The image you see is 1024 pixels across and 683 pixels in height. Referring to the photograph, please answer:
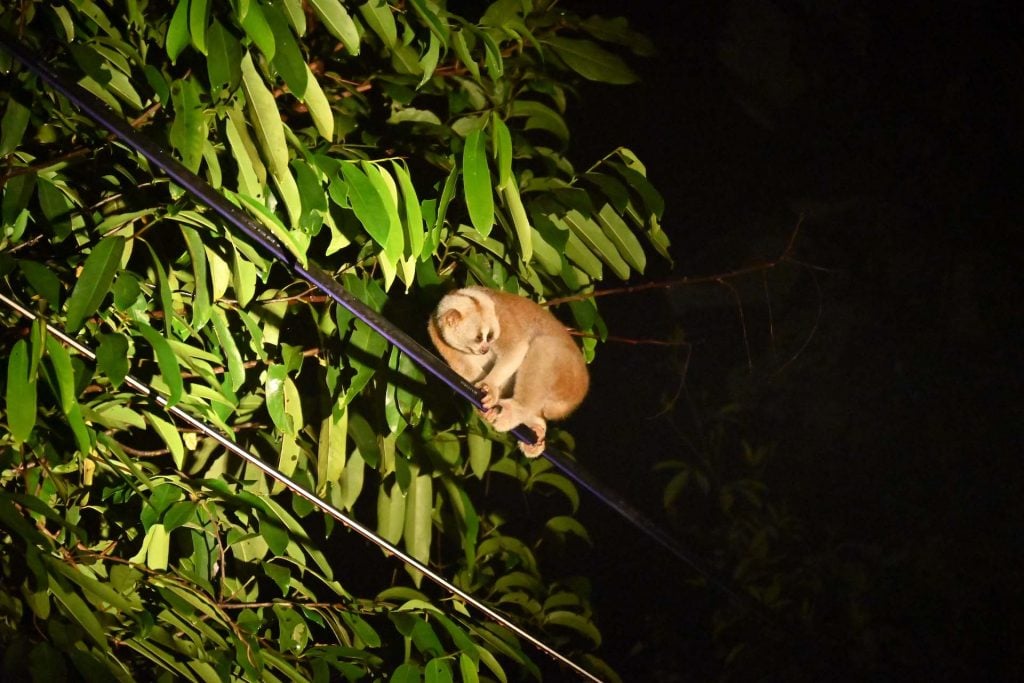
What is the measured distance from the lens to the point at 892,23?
6.45 m

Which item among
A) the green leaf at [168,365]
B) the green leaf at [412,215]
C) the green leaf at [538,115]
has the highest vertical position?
the green leaf at [538,115]

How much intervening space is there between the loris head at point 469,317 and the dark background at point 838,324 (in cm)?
334

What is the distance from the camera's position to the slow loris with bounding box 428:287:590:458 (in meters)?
2.58

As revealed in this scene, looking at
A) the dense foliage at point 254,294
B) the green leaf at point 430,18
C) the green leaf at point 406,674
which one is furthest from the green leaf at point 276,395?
the green leaf at point 430,18

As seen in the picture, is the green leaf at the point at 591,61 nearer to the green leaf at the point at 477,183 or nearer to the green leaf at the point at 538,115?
the green leaf at the point at 538,115

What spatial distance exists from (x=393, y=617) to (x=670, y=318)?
190 inches

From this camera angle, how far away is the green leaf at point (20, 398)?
5.72ft

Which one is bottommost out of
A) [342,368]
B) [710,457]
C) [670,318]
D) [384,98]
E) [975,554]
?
[975,554]

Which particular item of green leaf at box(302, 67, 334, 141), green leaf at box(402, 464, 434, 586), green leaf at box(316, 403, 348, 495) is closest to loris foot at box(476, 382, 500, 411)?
green leaf at box(402, 464, 434, 586)

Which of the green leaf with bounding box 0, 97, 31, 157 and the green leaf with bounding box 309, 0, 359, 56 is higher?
the green leaf with bounding box 309, 0, 359, 56

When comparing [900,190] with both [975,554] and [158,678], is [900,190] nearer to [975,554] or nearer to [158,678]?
[975,554]

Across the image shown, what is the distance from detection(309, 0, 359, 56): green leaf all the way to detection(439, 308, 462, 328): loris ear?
80 cm

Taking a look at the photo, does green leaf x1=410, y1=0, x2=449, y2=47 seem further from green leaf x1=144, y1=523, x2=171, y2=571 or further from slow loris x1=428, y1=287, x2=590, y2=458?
green leaf x1=144, y1=523, x2=171, y2=571

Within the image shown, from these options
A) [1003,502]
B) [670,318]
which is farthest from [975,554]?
[670,318]
